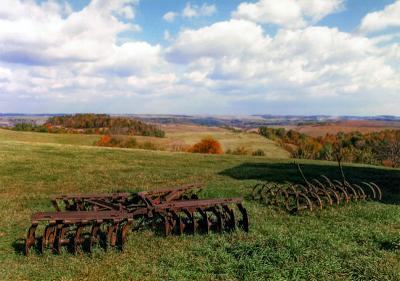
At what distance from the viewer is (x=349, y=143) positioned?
307ft

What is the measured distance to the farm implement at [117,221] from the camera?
356 inches

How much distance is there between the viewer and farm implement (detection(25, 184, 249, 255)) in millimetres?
9055

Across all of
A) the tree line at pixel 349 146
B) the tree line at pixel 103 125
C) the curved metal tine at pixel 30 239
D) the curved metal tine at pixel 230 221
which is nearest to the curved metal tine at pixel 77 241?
the curved metal tine at pixel 30 239

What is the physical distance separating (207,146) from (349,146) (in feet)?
117

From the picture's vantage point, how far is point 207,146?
282 ft

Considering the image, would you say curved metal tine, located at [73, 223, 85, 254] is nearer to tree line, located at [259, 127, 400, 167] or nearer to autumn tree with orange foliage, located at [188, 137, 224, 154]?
tree line, located at [259, 127, 400, 167]

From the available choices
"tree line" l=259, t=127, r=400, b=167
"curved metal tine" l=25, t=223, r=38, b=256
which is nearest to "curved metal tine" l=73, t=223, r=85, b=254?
"curved metal tine" l=25, t=223, r=38, b=256

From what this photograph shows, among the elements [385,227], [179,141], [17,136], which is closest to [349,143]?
[179,141]

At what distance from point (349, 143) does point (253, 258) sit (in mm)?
93055

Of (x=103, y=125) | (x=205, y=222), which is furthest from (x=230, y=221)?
(x=103, y=125)

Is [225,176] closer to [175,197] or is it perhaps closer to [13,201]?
[175,197]

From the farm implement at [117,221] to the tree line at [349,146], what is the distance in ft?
97.8

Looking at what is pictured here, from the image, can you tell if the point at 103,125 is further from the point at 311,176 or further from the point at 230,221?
the point at 230,221

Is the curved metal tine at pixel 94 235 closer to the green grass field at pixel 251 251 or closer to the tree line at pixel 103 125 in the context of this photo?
the green grass field at pixel 251 251
